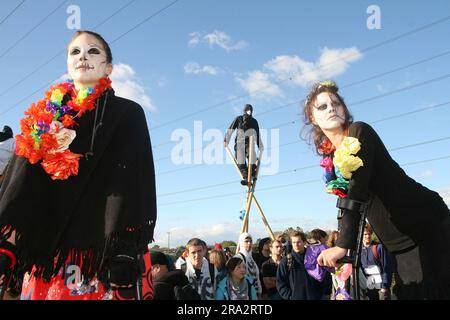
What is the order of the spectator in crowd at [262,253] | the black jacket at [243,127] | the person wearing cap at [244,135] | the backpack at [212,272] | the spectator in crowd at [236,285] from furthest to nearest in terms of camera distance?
the black jacket at [243,127] → the person wearing cap at [244,135] → the spectator in crowd at [262,253] → the backpack at [212,272] → the spectator in crowd at [236,285]

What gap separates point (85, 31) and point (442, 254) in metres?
2.35

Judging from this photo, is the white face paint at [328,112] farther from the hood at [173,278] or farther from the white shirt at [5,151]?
the white shirt at [5,151]

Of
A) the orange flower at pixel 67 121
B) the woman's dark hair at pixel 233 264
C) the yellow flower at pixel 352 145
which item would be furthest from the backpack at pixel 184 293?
the yellow flower at pixel 352 145

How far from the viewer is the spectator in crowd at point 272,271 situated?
6.45m

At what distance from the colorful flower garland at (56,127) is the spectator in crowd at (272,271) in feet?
15.3

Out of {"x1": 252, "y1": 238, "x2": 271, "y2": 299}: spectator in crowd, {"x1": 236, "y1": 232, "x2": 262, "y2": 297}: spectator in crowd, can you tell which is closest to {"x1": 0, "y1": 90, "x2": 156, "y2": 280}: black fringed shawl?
{"x1": 236, "y1": 232, "x2": 262, "y2": 297}: spectator in crowd

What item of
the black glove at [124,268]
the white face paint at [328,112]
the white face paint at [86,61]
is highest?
the white face paint at [86,61]

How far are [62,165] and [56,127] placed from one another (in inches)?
9.8

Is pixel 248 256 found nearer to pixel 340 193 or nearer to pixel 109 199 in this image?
pixel 340 193

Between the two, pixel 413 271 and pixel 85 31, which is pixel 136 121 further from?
pixel 413 271

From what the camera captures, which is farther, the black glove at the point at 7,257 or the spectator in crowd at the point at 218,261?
the spectator in crowd at the point at 218,261

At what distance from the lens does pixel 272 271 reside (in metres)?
6.57

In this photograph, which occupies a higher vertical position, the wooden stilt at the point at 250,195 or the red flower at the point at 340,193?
the wooden stilt at the point at 250,195
